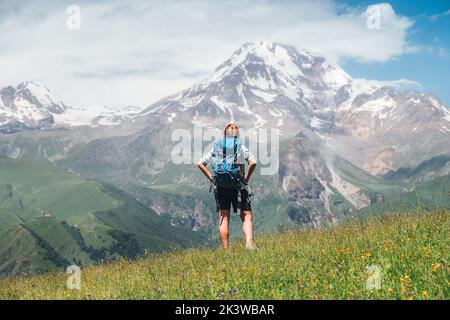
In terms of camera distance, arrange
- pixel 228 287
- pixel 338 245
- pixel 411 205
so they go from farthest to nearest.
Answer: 1. pixel 411 205
2. pixel 338 245
3. pixel 228 287

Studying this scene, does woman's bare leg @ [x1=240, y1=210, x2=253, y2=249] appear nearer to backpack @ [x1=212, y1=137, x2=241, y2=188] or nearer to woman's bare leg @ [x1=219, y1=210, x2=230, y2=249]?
woman's bare leg @ [x1=219, y1=210, x2=230, y2=249]

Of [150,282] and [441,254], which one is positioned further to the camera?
[150,282]

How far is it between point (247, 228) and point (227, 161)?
178cm

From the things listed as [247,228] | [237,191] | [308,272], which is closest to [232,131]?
[237,191]

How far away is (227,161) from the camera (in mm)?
13578

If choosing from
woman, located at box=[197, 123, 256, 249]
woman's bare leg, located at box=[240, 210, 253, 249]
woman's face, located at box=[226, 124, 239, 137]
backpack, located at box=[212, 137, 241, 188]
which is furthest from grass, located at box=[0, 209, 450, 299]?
woman's face, located at box=[226, 124, 239, 137]

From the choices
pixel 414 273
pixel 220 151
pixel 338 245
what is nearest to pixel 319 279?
pixel 414 273

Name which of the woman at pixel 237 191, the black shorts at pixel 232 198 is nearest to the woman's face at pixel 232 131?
the woman at pixel 237 191

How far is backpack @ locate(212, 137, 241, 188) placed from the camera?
533 inches

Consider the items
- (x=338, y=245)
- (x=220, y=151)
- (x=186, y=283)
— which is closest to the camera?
(x=186, y=283)

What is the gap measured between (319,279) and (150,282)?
10.1 ft
